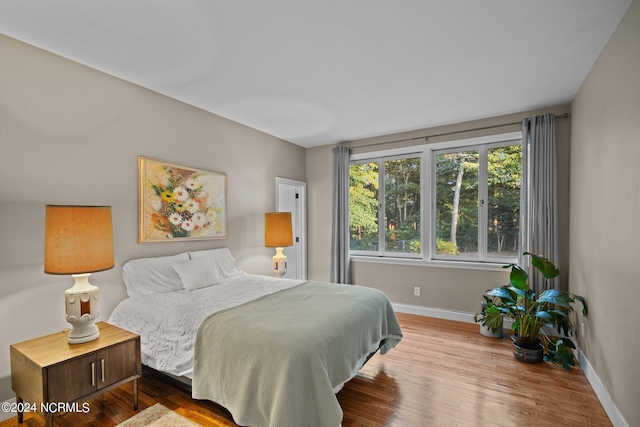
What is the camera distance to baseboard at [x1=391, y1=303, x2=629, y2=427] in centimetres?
196

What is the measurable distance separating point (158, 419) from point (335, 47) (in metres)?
2.87

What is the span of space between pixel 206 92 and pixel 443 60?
86.7 inches

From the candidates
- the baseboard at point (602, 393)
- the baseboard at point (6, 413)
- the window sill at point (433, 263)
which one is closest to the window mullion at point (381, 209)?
the window sill at point (433, 263)

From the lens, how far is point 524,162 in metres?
3.50

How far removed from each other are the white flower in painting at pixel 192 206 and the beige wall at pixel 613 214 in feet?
11.8

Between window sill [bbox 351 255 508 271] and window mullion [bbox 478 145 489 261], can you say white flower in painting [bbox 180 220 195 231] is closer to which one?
window sill [bbox 351 255 508 271]

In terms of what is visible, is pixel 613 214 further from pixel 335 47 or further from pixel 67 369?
pixel 67 369

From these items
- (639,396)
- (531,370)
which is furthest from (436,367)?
(639,396)

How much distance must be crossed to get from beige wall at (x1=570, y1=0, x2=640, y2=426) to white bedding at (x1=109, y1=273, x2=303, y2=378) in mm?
2478

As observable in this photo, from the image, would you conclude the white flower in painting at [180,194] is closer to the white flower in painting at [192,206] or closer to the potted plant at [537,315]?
the white flower in painting at [192,206]

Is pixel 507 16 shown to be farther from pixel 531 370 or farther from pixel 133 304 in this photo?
pixel 133 304

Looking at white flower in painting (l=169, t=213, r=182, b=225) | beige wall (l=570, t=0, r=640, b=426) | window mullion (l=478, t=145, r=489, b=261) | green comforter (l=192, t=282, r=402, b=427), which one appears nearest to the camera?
green comforter (l=192, t=282, r=402, b=427)

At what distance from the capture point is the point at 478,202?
3982 mm

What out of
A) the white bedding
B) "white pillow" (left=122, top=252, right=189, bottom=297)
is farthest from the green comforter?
"white pillow" (left=122, top=252, right=189, bottom=297)
